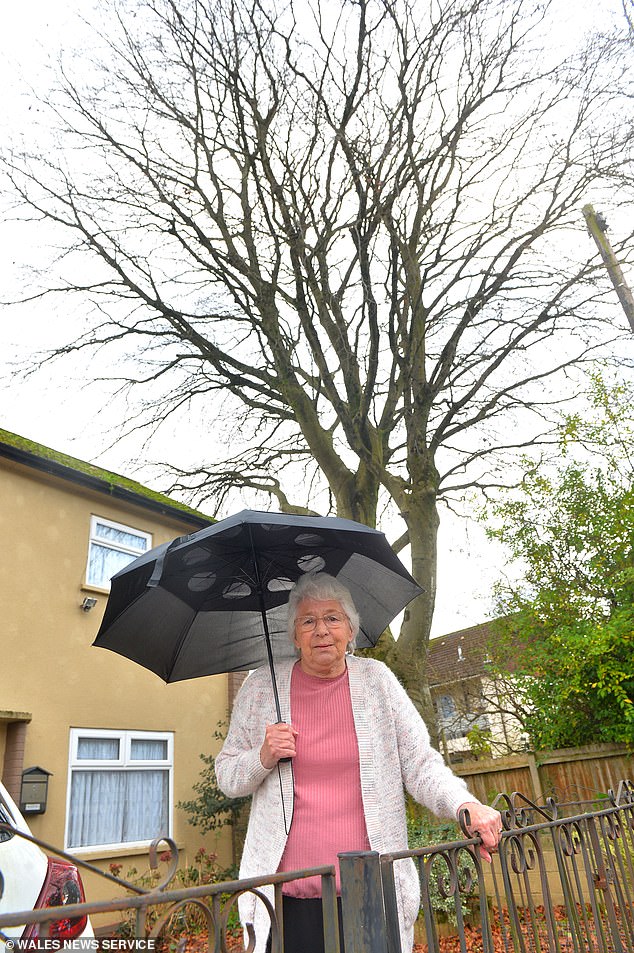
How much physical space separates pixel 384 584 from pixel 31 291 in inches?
310

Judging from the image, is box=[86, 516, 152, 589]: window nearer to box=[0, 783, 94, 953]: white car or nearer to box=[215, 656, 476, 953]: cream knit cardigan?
box=[0, 783, 94, 953]: white car

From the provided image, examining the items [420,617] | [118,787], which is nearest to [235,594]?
[420,617]

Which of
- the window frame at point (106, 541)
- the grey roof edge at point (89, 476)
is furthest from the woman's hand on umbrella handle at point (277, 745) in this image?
the window frame at point (106, 541)

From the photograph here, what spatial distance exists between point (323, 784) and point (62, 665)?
7.74m

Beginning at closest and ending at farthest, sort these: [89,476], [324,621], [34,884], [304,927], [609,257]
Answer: [304,927]
[324,621]
[34,884]
[609,257]
[89,476]

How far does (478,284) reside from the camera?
9438 mm

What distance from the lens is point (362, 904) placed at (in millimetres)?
1458

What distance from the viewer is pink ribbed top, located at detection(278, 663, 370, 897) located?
2.12 metres

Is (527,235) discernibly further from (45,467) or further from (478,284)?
(45,467)

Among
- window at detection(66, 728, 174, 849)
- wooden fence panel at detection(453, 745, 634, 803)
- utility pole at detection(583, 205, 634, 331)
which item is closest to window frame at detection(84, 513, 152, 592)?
window at detection(66, 728, 174, 849)

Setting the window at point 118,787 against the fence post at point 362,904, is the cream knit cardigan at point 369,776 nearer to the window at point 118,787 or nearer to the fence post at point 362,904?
the fence post at point 362,904

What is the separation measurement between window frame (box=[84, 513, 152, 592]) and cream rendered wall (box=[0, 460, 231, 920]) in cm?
8

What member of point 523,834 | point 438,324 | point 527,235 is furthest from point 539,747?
point 523,834

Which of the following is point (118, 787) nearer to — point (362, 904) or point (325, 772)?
point (325, 772)
